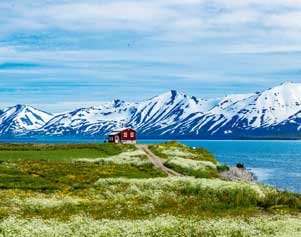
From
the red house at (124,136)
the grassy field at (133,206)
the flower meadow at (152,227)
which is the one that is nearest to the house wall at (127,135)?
the red house at (124,136)

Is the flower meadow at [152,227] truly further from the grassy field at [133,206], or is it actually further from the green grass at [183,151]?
the green grass at [183,151]

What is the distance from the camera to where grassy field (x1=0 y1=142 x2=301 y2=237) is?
3073 cm

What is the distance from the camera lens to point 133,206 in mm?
41531

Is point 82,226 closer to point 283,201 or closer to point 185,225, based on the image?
point 185,225

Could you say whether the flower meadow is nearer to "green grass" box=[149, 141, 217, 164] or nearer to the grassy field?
the grassy field

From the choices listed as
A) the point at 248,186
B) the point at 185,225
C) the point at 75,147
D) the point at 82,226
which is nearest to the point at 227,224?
the point at 185,225

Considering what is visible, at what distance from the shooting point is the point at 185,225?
105ft

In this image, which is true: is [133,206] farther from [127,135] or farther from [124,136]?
[127,135]

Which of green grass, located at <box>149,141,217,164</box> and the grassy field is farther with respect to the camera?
green grass, located at <box>149,141,217,164</box>

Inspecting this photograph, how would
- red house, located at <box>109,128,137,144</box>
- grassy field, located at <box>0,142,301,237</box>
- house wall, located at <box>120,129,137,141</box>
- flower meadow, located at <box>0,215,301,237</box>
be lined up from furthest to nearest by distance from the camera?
house wall, located at <box>120,129,137,141</box> → red house, located at <box>109,128,137,144</box> → grassy field, located at <box>0,142,301,237</box> → flower meadow, located at <box>0,215,301,237</box>

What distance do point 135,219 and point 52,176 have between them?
3287cm

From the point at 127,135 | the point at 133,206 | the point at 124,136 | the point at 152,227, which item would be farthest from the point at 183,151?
Result: the point at 152,227

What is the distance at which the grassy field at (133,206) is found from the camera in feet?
101

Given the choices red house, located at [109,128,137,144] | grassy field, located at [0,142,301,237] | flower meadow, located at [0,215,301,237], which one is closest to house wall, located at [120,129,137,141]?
red house, located at [109,128,137,144]
